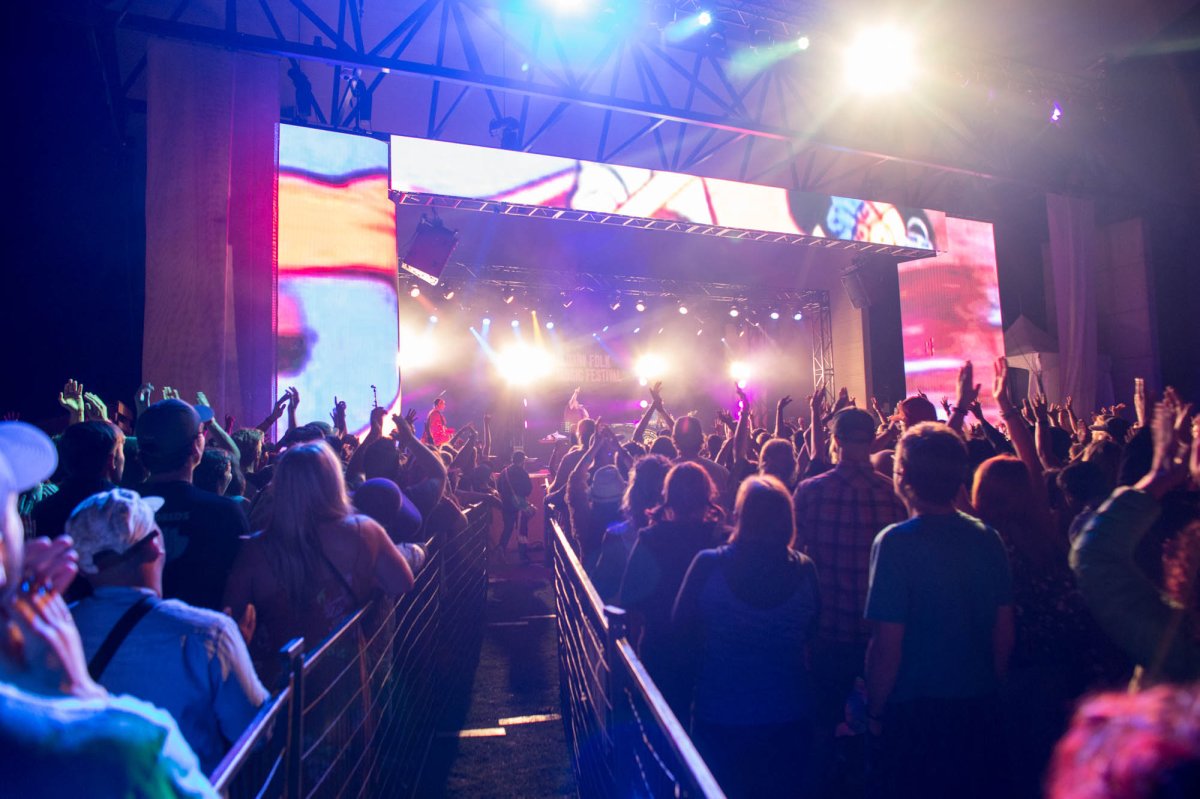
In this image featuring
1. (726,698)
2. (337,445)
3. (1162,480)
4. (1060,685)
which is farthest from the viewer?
(337,445)

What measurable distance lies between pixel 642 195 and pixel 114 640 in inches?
351

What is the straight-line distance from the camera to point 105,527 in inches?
66.2

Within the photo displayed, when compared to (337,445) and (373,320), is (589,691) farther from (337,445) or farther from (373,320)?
(373,320)

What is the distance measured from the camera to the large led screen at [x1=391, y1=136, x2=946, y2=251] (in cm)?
862

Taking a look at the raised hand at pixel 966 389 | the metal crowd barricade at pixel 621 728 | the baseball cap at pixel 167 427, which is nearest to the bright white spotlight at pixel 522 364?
the metal crowd barricade at pixel 621 728

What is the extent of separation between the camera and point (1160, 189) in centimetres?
1214

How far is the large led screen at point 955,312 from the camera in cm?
1230

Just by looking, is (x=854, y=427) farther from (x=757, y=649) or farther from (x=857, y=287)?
(x=857, y=287)

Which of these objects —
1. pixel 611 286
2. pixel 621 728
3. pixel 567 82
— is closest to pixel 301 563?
pixel 621 728

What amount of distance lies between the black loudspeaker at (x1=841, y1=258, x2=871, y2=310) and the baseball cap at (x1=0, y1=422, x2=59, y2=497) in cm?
1446

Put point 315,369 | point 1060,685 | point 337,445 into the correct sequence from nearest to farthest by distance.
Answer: point 1060,685 → point 337,445 → point 315,369

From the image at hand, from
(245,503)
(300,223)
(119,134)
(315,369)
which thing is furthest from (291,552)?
(119,134)

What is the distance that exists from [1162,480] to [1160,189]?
46.0ft

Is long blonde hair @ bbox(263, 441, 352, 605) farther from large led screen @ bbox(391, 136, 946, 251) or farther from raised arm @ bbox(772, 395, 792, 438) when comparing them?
large led screen @ bbox(391, 136, 946, 251)
